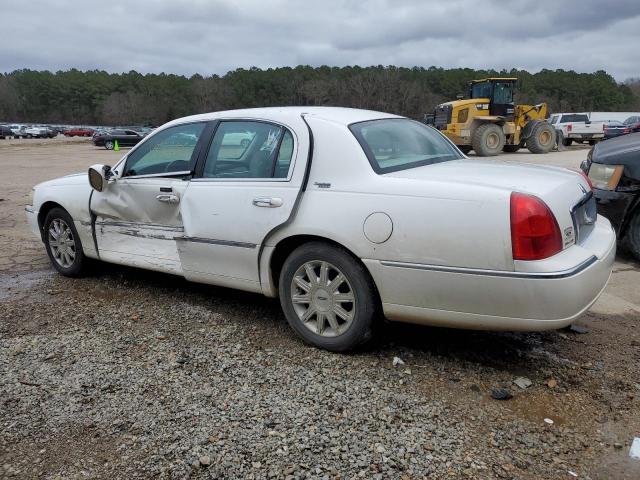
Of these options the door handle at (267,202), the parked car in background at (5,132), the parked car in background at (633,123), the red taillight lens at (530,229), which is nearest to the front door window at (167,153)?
the door handle at (267,202)

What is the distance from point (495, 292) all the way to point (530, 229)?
37cm

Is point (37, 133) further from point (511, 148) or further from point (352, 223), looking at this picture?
point (352, 223)

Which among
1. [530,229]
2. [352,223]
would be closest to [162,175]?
[352,223]

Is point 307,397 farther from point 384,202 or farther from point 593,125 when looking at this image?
point 593,125

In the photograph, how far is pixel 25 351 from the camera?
3629mm

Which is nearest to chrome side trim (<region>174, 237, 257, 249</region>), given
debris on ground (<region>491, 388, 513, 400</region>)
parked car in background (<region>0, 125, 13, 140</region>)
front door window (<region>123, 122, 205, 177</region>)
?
front door window (<region>123, 122, 205, 177</region>)

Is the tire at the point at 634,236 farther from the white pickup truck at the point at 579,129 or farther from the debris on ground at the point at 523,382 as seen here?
the white pickup truck at the point at 579,129

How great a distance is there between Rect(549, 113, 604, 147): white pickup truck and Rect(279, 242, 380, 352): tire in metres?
31.2

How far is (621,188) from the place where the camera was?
215 inches

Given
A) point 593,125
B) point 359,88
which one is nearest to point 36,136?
point 359,88

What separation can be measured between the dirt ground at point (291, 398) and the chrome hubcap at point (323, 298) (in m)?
0.20

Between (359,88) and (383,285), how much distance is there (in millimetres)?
81944

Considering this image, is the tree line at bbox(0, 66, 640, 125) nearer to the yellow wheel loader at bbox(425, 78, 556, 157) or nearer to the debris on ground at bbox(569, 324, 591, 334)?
the yellow wheel loader at bbox(425, 78, 556, 157)

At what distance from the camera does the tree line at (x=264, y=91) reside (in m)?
81.7
